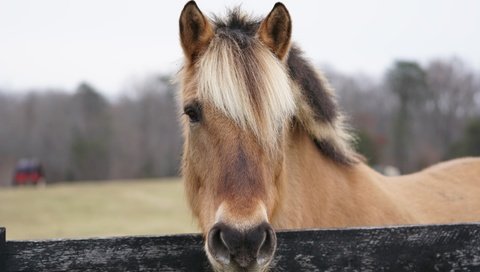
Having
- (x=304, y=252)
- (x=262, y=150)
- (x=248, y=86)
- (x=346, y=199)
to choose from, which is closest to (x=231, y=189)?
(x=262, y=150)

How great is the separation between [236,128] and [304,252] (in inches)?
29.4

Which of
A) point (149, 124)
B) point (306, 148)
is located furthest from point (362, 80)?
point (306, 148)

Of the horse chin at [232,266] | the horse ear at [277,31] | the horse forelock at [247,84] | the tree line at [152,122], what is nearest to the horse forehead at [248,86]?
the horse forelock at [247,84]

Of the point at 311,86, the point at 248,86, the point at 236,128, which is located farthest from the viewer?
the point at 311,86

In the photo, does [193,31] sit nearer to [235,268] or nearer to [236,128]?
[236,128]

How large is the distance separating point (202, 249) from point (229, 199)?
0.32m

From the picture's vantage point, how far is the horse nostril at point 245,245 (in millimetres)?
2455

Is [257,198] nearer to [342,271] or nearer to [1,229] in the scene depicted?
[342,271]

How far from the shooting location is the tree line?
46031mm

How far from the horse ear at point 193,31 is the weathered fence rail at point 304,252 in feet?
3.97

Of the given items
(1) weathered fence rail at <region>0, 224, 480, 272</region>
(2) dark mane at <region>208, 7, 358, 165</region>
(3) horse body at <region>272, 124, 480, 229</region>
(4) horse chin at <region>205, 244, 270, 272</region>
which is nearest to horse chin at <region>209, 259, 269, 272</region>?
(4) horse chin at <region>205, 244, 270, 272</region>

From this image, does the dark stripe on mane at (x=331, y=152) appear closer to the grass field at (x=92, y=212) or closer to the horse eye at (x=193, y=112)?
the horse eye at (x=193, y=112)

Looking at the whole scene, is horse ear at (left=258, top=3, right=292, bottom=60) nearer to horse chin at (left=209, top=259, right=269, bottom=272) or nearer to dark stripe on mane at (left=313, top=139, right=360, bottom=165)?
dark stripe on mane at (left=313, top=139, right=360, bottom=165)

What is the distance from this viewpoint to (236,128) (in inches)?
115
